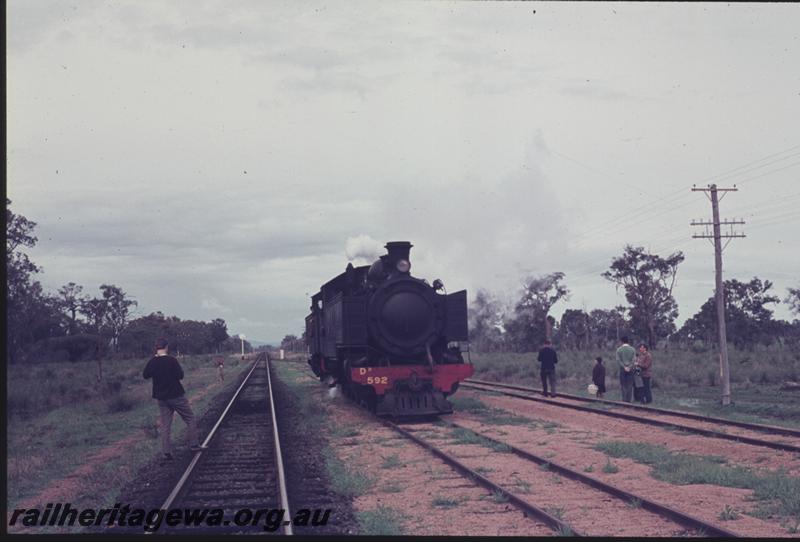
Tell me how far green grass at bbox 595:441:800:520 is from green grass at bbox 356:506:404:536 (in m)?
3.57

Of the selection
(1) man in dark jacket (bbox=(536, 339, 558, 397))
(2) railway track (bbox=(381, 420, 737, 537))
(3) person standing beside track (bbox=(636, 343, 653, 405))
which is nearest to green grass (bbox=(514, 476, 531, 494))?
(2) railway track (bbox=(381, 420, 737, 537))

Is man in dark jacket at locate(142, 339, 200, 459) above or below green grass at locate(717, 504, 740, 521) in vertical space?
above

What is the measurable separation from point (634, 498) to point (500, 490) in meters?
1.44

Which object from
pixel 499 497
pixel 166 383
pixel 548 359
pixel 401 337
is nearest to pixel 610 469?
pixel 499 497

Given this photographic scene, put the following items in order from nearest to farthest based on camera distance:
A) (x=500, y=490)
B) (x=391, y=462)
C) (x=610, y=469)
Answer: (x=500, y=490), (x=610, y=469), (x=391, y=462)

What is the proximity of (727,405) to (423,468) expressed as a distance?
40.1ft

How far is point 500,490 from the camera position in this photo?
9117 mm

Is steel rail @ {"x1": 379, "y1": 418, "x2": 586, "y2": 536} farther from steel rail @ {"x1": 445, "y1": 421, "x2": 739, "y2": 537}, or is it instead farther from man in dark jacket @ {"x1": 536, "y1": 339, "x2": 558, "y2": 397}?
man in dark jacket @ {"x1": 536, "y1": 339, "x2": 558, "y2": 397}

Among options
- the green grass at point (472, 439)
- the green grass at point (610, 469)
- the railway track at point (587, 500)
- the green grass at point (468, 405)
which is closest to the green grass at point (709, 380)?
the green grass at point (468, 405)

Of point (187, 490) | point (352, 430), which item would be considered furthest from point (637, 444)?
point (187, 490)

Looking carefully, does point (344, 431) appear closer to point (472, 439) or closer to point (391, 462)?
point (472, 439)

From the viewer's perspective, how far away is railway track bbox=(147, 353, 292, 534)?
795cm

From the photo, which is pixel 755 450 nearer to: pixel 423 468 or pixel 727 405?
pixel 423 468

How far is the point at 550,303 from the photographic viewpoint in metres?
72.3
